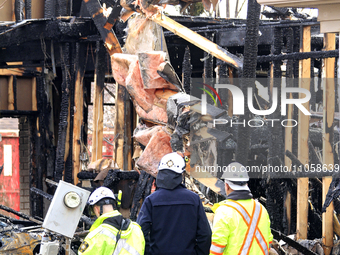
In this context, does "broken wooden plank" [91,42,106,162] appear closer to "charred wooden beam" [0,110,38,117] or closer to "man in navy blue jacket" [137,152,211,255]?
"charred wooden beam" [0,110,38,117]

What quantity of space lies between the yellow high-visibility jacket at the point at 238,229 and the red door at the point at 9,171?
15306 millimetres

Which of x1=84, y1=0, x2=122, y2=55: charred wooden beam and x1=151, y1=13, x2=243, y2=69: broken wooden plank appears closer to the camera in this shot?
x1=151, y1=13, x2=243, y2=69: broken wooden plank

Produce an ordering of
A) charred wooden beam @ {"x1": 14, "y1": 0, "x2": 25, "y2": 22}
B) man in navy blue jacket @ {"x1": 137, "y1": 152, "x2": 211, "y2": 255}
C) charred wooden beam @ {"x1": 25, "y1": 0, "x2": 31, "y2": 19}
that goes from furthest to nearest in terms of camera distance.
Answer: charred wooden beam @ {"x1": 25, "y1": 0, "x2": 31, "y2": 19}
charred wooden beam @ {"x1": 14, "y1": 0, "x2": 25, "y2": 22}
man in navy blue jacket @ {"x1": 137, "y1": 152, "x2": 211, "y2": 255}

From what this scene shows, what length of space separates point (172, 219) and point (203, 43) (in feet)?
11.7

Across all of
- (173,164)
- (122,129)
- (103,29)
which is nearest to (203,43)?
(103,29)

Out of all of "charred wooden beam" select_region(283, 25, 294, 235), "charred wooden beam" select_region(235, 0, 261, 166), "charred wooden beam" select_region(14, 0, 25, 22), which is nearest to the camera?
"charred wooden beam" select_region(235, 0, 261, 166)

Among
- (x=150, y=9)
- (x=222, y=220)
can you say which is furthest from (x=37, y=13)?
(x=222, y=220)

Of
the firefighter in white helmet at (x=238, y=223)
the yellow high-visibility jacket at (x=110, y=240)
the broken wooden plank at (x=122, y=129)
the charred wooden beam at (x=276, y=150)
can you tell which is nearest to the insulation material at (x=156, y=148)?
the charred wooden beam at (x=276, y=150)

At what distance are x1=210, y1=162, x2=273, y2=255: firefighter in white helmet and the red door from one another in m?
15.3

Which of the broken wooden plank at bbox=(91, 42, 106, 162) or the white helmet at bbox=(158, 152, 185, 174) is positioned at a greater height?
the broken wooden plank at bbox=(91, 42, 106, 162)

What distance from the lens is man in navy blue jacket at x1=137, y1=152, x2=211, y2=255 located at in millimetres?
3816

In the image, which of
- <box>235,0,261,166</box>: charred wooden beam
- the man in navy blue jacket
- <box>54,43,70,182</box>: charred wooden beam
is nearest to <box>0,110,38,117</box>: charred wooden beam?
<box>54,43,70,182</box>: charred wooden beam

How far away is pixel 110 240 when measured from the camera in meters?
3.36

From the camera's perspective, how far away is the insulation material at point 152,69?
20.4ft
